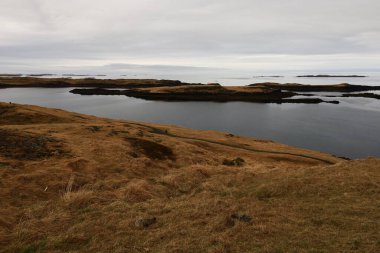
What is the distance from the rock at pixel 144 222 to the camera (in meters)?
11.1

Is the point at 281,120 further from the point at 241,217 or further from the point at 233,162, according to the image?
→ the point at 241,217

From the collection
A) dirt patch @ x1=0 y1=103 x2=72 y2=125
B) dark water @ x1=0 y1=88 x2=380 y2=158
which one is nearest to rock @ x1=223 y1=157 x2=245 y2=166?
dark water @ x1=0 y1=88 x2=380 y2=158

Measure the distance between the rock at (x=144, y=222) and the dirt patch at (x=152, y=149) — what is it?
13.0 meters

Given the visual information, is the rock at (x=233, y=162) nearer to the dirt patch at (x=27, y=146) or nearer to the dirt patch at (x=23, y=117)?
the dirt patch at (x=27, y=146)

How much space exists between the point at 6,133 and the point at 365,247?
934 inches

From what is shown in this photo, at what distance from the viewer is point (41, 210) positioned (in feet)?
41.6

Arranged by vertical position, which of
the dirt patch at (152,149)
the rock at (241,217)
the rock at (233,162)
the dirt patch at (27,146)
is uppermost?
the dirt patch at (27,146)

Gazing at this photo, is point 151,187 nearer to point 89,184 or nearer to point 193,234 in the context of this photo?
point 89,184

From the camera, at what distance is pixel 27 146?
70.0ft

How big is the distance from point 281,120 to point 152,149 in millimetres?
47545

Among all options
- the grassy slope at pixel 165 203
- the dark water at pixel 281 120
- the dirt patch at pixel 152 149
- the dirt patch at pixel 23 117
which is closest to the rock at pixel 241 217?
the grassy slope at pixel 165 203

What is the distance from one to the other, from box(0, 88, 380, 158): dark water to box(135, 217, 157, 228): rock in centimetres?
3750

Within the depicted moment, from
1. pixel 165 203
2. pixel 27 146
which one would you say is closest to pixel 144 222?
pixel 165 203

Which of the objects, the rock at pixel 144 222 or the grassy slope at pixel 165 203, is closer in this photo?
the grassy slope at pixel 165 203
